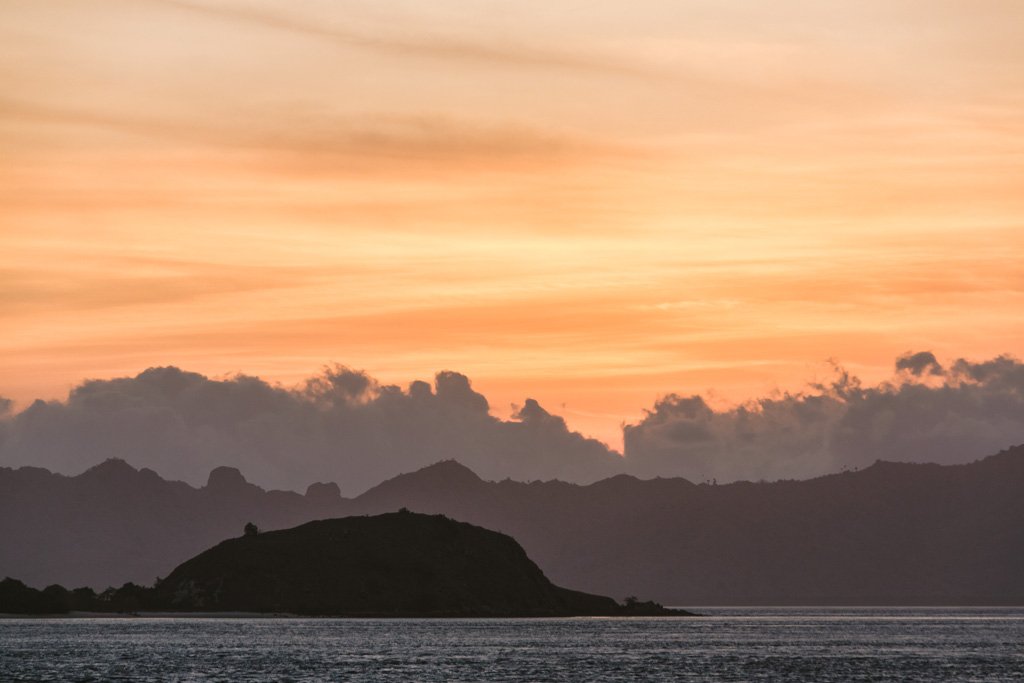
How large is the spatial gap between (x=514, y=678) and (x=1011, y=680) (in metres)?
64.3

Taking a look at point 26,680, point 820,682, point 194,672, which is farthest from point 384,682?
point 820,682

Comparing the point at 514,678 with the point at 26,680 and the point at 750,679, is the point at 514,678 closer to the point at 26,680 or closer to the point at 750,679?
the point at 750,679

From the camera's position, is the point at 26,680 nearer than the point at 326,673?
Yes

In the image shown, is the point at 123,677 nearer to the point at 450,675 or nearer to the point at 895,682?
the point at 450,675

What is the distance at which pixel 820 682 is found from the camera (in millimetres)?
194625

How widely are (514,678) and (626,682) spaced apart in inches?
614

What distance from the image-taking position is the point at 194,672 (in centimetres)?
19662

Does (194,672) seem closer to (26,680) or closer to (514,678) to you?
(26,680)

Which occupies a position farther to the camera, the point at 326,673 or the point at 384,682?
the point at 326,673

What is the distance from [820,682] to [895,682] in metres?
9.59

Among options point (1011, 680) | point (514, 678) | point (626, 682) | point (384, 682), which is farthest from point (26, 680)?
point (1011, 680)

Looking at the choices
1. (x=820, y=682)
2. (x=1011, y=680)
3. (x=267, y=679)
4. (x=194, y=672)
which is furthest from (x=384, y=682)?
(x=1011, y=680)

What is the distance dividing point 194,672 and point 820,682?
81.0m

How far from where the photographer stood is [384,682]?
185750 millimetres
